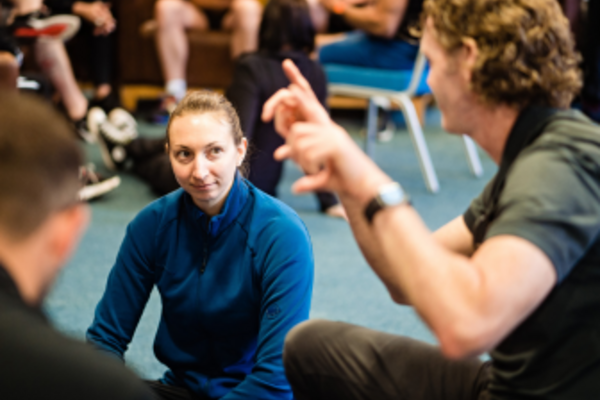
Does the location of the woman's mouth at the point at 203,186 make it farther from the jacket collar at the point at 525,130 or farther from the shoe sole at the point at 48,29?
the shoe sole at the point at 48,29

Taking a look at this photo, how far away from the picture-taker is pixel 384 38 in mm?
2896

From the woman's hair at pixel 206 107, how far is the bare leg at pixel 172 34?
2.90 meters

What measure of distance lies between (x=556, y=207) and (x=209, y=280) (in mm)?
692

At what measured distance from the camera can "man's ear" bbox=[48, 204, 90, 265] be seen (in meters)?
0.64

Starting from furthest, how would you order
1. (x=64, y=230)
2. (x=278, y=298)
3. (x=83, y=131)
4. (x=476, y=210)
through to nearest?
(x=83, y=131) < (x=278, y=298) < (x=476, y=210) < (x=64, y=230)

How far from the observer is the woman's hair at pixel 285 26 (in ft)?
8.15

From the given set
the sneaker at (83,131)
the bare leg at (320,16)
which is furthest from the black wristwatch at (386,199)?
the bare leg at (320,16)

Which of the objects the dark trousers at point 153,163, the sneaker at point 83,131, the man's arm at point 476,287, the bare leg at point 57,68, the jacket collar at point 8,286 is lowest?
the sneaker at point 83,131

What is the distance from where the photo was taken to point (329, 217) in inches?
108

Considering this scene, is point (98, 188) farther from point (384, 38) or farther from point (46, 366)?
point (46, 366)

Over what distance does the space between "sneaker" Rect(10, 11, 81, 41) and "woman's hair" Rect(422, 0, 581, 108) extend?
226cm

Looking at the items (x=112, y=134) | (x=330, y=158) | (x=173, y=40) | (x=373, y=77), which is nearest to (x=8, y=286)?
(x=330, y=158)

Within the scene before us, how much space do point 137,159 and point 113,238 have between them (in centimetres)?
81

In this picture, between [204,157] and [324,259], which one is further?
[324,259]
